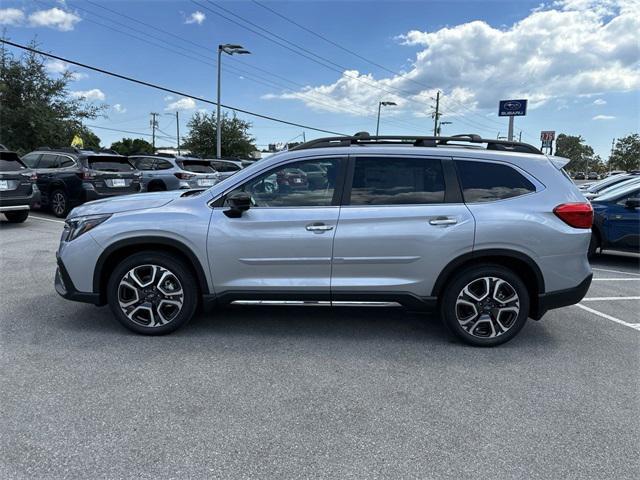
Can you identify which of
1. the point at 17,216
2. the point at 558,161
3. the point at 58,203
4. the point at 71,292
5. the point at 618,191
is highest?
the point at 558,161

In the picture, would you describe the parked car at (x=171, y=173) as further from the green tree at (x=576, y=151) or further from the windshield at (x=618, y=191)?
the green tree at (x=576, y=151)

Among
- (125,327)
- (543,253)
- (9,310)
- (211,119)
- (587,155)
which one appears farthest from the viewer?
(587,155)

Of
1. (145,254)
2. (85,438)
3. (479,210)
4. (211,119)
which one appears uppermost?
(211,119)

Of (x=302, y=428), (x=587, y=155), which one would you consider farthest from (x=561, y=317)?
(x=587, y=155)

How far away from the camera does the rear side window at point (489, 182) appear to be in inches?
159

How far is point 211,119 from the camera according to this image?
40344 millimetres

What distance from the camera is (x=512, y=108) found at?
13.7 m

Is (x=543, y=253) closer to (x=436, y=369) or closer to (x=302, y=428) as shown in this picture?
(x=436, y=369)

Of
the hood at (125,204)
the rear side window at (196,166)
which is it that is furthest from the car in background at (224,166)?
the hood at (125,204)

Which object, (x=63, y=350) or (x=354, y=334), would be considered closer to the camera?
(x=63, y=350)

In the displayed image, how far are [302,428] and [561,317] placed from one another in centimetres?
350

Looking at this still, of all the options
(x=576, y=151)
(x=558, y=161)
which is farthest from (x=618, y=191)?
(x=576, y=151)

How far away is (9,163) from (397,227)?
948 centimetres

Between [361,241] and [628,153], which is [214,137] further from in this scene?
[628,153]
